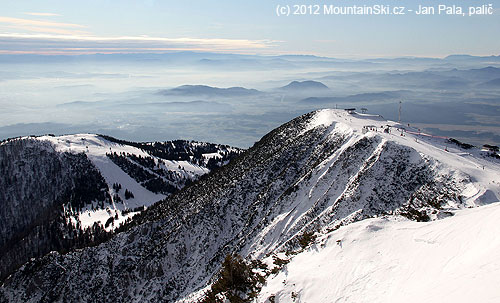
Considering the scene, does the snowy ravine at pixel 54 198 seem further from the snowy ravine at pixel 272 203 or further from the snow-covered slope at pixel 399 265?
the snow-covered slope at pixel 399 265

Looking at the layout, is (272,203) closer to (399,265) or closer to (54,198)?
(399,265)

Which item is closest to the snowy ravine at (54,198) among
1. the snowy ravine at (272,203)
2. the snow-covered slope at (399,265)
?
the snowy ravine at (272,203)

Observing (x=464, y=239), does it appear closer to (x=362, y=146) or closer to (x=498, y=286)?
(x=498, y=286)

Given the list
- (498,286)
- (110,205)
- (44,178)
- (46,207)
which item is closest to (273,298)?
(498,286)

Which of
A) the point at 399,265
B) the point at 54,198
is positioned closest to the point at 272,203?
the point at 399,265

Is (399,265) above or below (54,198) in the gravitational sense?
above
